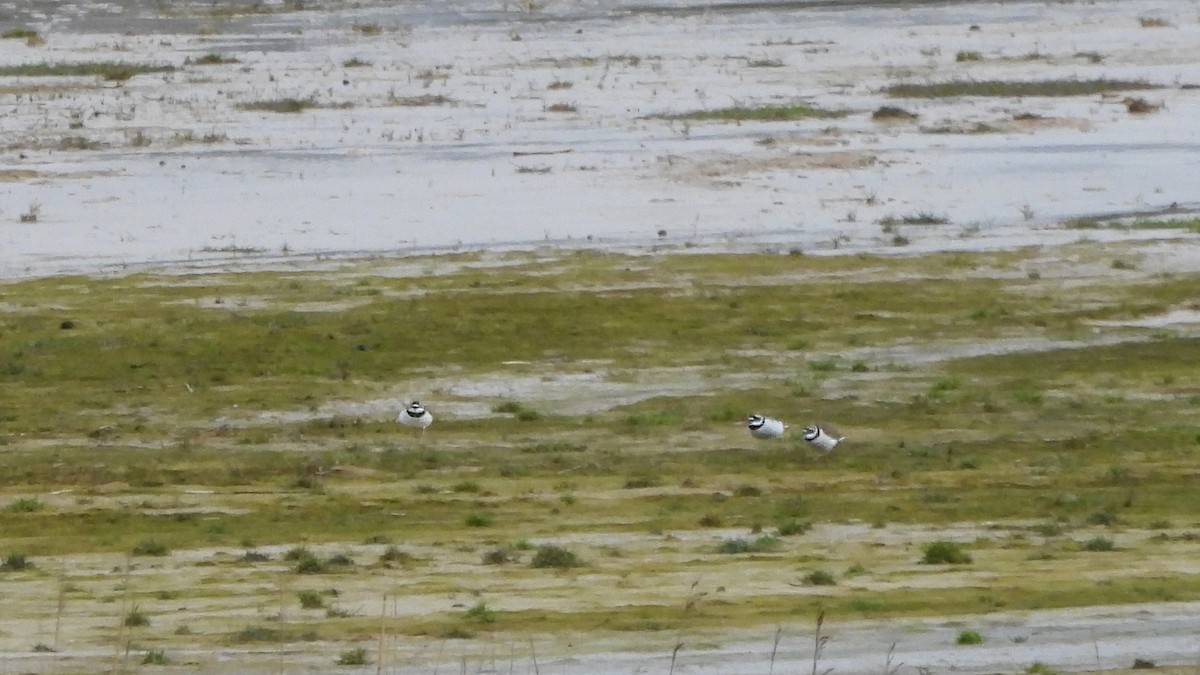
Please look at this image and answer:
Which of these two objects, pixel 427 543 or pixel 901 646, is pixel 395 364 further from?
pixel 901 646

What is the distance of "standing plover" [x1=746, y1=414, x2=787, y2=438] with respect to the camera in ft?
73.8

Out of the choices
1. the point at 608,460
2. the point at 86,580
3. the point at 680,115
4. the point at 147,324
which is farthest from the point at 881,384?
the point at 680,115

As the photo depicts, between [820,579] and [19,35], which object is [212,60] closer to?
[19,35]

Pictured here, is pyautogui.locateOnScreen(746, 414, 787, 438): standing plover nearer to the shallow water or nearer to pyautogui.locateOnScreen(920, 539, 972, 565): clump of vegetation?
pyautogui.locateOnScreen(920, 539, 972, 565): clump of vegetation

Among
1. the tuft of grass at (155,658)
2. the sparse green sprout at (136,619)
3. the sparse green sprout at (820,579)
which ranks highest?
the tuft of grass at (155,658)

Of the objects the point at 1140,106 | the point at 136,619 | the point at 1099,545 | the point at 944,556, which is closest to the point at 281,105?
the point at 1140,106

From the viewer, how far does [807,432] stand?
2197 cm

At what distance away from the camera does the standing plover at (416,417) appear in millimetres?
23547

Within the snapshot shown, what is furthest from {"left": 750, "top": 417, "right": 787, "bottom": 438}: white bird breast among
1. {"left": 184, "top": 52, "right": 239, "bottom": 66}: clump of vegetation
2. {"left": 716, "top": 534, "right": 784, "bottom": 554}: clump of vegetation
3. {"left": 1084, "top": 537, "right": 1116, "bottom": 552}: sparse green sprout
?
{"left": 184, "top": 52, "right": 239, "bottom": 66}: clump of vegetation

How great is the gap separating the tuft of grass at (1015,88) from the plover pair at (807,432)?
30.6m

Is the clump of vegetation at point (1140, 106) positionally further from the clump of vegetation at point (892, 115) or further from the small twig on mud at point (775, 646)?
the small twig on mud at point (775, 646)

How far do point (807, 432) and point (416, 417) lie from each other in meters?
3.85

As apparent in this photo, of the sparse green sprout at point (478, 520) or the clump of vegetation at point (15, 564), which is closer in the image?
the clump of vegetation at point (15, 564)

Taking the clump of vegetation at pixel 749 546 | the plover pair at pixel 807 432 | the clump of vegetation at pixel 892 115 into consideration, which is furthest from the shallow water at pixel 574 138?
the clump of vegetation at pixel 749 546
